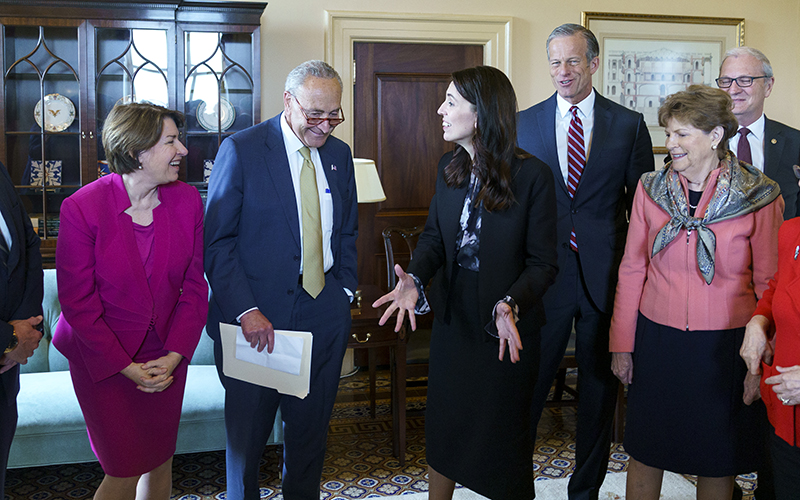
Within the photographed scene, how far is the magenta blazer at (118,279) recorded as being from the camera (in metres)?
1.87

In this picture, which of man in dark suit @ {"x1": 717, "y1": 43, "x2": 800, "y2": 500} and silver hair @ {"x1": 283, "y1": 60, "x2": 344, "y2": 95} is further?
man in dark suit @ {"x1": 717, "y1": 43, "x2": 800, "y2": 500}

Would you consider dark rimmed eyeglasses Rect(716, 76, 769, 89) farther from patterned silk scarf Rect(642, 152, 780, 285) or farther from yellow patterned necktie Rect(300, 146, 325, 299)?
yellow patterned necktie Rect(300, 146, 325, 299)

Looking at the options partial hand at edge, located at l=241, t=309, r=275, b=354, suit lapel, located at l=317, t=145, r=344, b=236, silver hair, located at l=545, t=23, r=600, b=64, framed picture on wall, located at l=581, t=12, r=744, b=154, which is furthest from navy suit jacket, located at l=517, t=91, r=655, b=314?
framed picture on wall, located at l=581, t=12, r=744, b=154

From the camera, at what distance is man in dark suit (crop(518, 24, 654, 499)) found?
95.3 inches

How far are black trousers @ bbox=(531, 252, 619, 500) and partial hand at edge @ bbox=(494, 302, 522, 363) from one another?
0.62 meters

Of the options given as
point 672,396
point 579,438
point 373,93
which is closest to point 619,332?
point 672,396

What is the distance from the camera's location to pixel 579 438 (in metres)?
2.55

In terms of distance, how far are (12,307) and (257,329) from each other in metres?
0.66

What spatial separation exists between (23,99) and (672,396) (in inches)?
157

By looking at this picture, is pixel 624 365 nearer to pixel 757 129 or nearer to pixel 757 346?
pixel 757 346

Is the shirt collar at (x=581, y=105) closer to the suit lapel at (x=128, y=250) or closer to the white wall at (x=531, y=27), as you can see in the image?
the suit lapel at (x=128, y=250)

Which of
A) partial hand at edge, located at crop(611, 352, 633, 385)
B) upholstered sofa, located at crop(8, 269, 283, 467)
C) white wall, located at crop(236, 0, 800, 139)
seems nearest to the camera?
partial hand at edge, located at crop(611, 352, 633, 385)

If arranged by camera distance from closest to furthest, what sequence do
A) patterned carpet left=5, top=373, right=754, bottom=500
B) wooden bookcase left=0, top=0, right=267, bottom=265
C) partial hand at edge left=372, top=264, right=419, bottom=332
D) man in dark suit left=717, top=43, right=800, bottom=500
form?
partial hand at edge left=372, top=264, right=419, bottom=332 → man in dark suit left=717, top=43, right=800, bottom=500 → patterned carpet left=5, top=373, right=754, bottom=500 → wooden bookcase left=0, top=0, right=267, bottom=265

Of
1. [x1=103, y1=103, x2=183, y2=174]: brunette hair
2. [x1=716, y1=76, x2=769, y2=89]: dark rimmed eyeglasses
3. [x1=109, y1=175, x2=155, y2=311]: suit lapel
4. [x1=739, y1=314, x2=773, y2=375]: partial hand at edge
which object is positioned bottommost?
[x1=739, y1=314, x2=773, y2=375]: partial hand at edge
